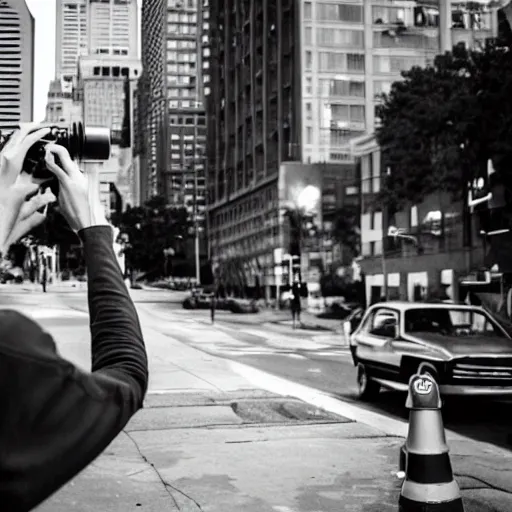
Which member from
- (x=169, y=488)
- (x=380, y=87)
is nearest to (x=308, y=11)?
(x=380, y=87)

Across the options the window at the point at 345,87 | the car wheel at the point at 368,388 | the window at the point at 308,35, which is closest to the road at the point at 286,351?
the car wheel at the point at 368,388

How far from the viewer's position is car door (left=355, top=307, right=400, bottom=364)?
8.91 meters

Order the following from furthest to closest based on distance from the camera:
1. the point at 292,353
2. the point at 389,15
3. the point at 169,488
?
1. the point at 389,15
2. the point at 292,353
3. the point at 169,488

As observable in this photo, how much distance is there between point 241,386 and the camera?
9289 millimetres

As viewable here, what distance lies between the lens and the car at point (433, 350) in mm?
7980

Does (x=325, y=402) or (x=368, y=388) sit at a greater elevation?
(x=368, y=388)

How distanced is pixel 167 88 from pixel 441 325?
240 inches

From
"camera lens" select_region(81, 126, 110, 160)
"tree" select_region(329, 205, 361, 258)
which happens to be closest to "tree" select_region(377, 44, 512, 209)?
"tree" select_region(329, 205, 361, 258)

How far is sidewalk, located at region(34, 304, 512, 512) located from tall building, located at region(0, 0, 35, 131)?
982mm

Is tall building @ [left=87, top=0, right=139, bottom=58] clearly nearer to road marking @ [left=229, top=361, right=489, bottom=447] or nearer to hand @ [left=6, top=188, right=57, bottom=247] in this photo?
hand @ [left=6, top=188, right=57, bottom=247]

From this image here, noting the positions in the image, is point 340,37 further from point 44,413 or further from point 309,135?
point 44,413

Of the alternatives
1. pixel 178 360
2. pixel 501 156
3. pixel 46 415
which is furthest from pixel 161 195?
pixel 501 156

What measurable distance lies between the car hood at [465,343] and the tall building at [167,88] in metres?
4.08

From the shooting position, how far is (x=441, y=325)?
29.7 feet
